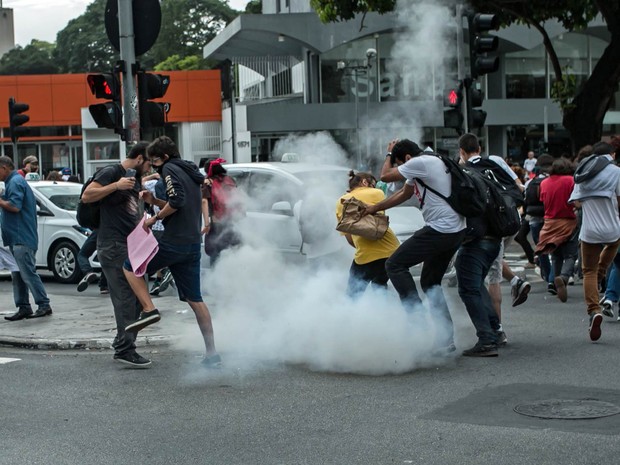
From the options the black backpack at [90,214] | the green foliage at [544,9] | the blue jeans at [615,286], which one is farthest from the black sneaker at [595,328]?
the green foliage at [544,9]

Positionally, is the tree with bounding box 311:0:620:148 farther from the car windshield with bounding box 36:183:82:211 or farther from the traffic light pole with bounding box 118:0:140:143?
the traffic light pole with bounding box 118:0:140:143

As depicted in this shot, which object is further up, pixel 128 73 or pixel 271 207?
pixel 128 73

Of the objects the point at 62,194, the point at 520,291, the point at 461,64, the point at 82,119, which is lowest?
the point at 520,291

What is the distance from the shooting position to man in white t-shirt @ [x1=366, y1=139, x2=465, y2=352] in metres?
7.66

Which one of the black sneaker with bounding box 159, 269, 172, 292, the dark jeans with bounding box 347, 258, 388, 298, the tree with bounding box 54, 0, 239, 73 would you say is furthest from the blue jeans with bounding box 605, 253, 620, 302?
the tree with bounding box 54, 0, 239, 73

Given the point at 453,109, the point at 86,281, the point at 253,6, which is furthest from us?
the point at 253,6

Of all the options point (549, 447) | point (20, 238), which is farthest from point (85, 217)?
point (549, 447)

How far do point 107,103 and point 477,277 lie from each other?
5.09m

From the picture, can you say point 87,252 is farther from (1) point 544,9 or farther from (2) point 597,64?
(2) point 597,64

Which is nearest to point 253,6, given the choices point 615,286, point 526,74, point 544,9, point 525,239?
point 526,74

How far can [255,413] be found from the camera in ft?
20.6

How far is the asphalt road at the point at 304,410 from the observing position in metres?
5.27

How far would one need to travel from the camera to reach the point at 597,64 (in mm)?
17172

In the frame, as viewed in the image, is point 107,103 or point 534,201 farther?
point 534,201
